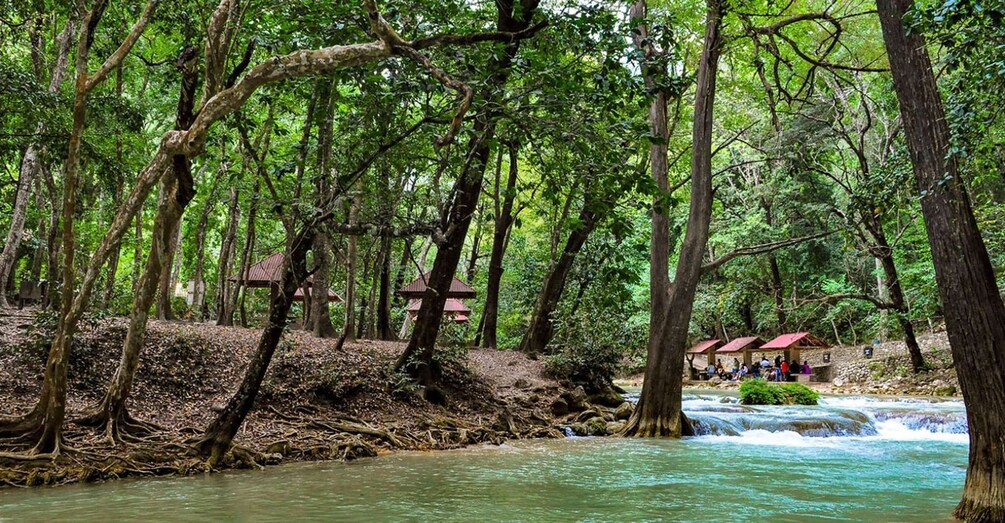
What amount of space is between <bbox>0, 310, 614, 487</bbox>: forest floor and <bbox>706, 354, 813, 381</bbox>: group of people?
65.6ft

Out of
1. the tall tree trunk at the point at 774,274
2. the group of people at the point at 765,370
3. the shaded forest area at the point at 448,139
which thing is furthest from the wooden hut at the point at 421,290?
the group of people at the point at 765,370

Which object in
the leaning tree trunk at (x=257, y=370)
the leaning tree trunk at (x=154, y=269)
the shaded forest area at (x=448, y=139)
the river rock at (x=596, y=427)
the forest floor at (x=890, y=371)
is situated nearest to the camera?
the shaded forest area at (x=448, y=139)

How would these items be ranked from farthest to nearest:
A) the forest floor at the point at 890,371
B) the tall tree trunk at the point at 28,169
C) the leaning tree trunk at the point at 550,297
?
the forest floor at the point at 890,371
the leaning tree trunk at the point at 550,297
the tall tree trunk at the point at 28,169

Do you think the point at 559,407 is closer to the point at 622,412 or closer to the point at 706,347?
the point at 622,412

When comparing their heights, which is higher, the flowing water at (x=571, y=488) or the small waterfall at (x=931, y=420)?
the small waterfall at (x=931, y=420)

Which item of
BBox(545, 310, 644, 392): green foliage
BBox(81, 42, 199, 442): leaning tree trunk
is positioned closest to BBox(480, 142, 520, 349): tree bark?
BBox(545, 310, 644, 392): green foliage

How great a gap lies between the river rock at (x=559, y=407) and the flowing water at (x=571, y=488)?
2.28 meters

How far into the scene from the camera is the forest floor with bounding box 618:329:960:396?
2528 centimetres

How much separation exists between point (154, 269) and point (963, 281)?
810cm

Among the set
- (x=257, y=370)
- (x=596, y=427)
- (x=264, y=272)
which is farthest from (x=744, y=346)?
(x=257, y=370)

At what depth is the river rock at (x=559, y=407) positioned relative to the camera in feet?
51.6

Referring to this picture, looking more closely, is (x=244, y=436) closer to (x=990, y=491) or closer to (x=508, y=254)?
(x=990, y=491)

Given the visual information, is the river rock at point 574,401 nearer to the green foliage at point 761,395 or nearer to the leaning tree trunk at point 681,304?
the leaning tree trunk at point 681,304

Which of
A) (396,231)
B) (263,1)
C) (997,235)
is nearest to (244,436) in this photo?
(396,231)
